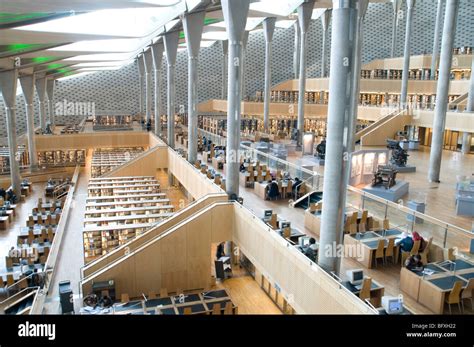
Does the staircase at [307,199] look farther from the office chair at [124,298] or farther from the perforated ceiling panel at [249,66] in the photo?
the perforated ceiling panel at [249,66]

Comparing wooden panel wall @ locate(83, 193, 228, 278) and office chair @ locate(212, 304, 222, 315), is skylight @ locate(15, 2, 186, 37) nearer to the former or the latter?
wooden panel wall @ locate(83, 193, 228, 278)

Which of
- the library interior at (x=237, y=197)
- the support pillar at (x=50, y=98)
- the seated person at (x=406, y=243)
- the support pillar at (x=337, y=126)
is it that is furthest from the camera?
the support pillar at (x=50, y=98)

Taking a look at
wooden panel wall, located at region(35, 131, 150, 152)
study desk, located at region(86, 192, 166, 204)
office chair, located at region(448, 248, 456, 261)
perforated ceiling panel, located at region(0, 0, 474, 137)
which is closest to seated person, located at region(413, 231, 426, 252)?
office chair, located at region(448, 248, 456, 261)

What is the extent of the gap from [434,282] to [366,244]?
2.15 m

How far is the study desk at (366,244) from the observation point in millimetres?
10148

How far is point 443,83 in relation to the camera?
1753 centimetres

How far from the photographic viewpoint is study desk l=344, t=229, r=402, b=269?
1015 cm

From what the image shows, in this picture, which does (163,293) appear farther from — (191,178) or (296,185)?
(191,178)

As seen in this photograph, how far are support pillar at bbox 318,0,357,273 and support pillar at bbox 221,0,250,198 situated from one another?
628 cm

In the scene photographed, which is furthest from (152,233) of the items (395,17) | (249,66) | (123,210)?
(249,66)

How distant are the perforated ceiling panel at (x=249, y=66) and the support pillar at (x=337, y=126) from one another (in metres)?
39.6

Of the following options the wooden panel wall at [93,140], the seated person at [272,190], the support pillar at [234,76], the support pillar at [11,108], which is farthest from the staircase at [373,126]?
the support pillar at [11,108]
